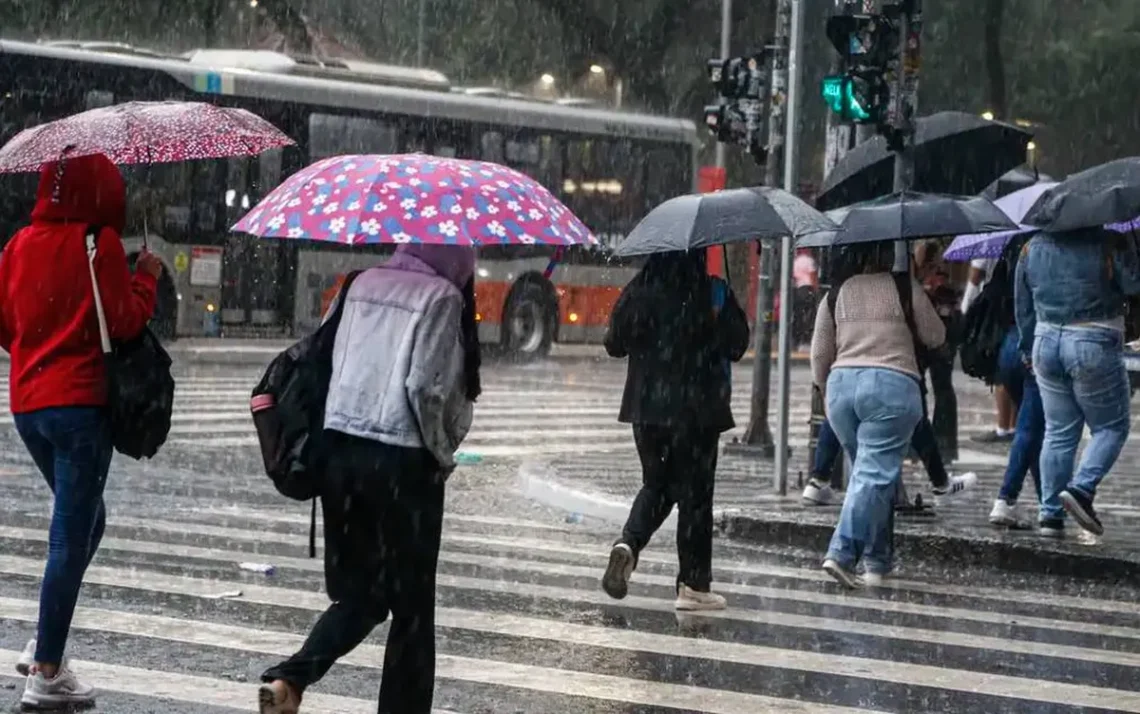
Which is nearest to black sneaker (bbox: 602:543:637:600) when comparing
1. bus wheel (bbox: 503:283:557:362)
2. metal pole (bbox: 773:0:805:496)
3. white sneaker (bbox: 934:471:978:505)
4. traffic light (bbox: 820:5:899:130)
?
metal pole (bbox: 773:0:805:496)

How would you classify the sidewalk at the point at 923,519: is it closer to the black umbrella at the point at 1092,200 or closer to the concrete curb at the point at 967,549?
the concrete curb at the point at 967,549

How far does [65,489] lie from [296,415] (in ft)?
3.78

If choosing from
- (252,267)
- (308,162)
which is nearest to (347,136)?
(308,162)

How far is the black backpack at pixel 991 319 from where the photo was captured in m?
12.4

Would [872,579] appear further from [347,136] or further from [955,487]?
[347,136]

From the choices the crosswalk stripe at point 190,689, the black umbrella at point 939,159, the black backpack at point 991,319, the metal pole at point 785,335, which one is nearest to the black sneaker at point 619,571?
the crosswalk stripe at point 190,689

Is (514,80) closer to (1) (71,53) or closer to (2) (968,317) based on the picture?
(1) (71,53)

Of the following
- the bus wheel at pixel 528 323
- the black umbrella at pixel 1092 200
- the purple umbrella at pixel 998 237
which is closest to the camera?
the black umbrella at pixel 1092 200

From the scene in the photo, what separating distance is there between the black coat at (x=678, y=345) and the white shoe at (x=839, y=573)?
1285 millimetres

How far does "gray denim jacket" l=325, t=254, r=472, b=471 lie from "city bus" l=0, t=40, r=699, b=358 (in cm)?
1911

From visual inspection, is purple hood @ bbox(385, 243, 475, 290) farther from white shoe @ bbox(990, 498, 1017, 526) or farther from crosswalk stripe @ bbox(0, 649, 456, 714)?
white shoe @ bbox(990, 498, 1017, 526)

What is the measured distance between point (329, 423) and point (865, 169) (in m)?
7.12

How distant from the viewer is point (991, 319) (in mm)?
12445

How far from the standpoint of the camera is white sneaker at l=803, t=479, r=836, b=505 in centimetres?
1296
